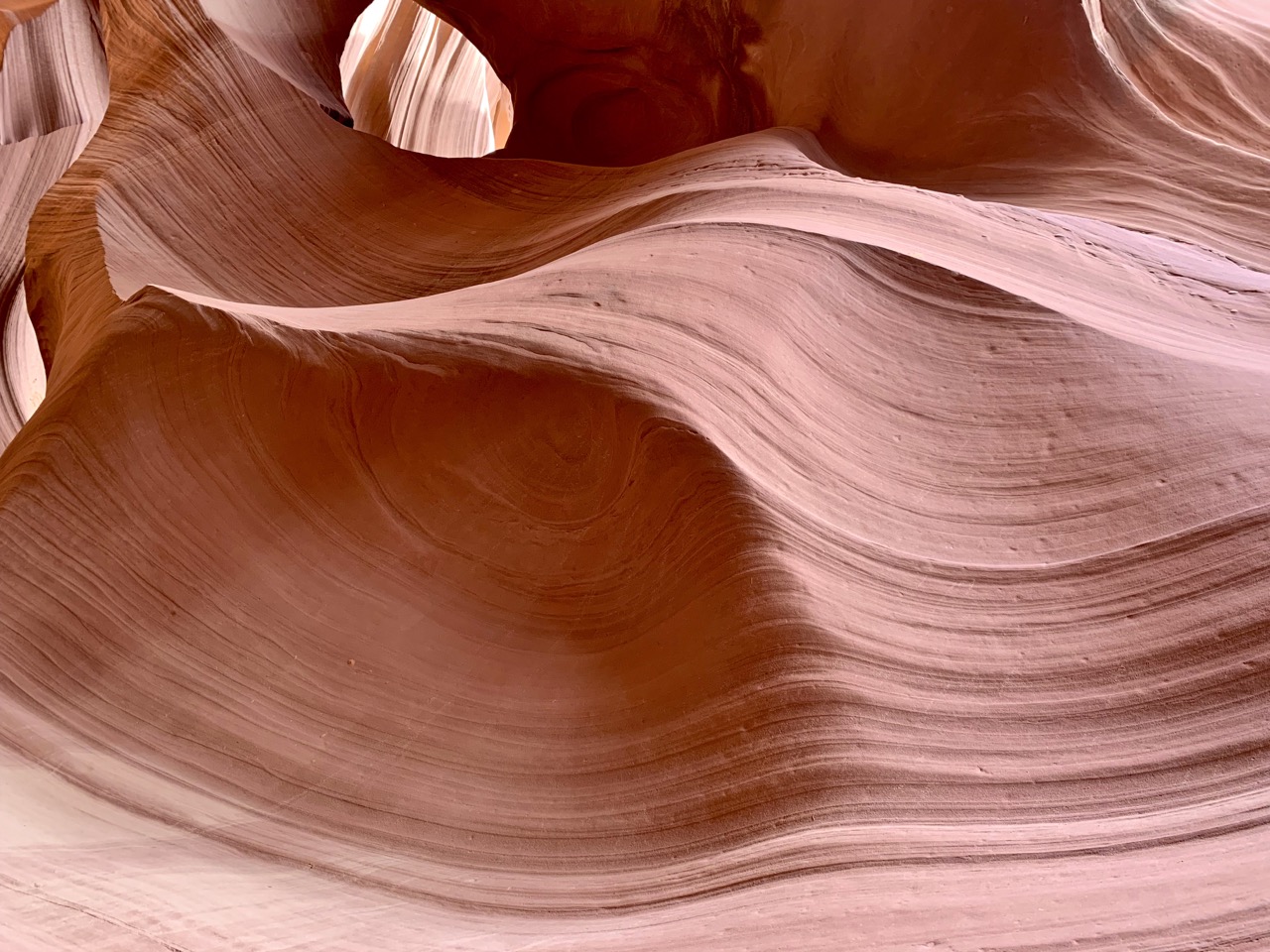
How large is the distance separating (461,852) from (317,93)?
121 centimetres

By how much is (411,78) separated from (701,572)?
7.26ft

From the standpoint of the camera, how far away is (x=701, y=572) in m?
0.78

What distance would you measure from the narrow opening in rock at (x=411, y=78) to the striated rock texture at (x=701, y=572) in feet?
4.65

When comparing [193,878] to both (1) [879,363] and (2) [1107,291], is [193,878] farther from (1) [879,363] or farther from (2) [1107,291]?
(2) [1107,291]

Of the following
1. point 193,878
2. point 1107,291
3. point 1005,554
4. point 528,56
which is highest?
point 528,56

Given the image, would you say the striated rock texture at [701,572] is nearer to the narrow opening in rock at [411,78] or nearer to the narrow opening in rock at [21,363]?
the narrow opening in rock at [21,363]

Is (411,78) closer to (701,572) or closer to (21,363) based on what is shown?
(21,363)

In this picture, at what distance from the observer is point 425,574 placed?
2.73 feet

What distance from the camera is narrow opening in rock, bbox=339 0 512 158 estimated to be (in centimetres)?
252

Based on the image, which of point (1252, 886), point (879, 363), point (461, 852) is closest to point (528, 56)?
point (879, 363)

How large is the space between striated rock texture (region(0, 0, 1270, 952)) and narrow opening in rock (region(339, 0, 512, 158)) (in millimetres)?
1417

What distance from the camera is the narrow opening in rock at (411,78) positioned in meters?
2.52

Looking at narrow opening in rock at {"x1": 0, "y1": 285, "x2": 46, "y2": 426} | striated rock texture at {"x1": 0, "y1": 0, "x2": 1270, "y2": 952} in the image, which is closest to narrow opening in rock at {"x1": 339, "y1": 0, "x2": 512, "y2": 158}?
narrow opening in rock at {"x1": 0, "y1": 285, "x2": 46, "y2": 426}

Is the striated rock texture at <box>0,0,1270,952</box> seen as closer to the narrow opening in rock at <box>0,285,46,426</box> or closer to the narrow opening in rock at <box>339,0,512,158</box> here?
the narrow opening in rock at <box>0,285,46,426</box>
